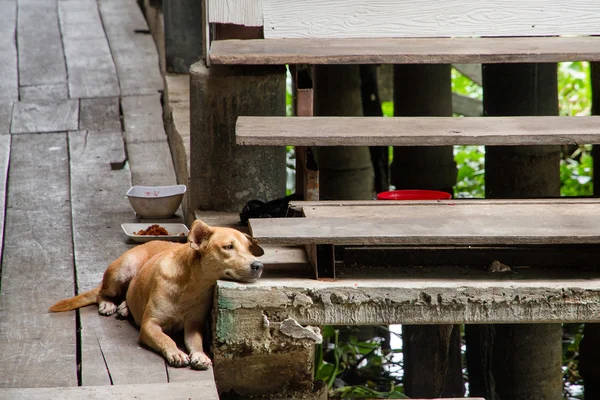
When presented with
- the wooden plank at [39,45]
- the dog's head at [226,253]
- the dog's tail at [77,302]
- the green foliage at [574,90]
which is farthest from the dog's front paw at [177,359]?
the green foliage at [574,90]

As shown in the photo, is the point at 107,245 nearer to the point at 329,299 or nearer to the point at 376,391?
the point at 329,299

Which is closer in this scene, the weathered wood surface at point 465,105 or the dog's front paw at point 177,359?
the dog's front paw at point 177,359

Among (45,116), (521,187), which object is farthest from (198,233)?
(45,116)

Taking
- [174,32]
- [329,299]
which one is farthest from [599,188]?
[174,32]

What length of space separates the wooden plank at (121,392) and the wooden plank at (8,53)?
5.12 meters

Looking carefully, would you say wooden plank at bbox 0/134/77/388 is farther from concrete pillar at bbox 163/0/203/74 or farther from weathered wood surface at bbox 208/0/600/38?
weathered wood surface at bbox 208/0/600/38

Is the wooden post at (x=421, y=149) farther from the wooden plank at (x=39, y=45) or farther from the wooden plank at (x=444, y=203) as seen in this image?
the wooden plank at (x=39, y=45)

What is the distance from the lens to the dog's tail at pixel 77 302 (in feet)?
16.2

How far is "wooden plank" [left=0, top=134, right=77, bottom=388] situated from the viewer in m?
4.35

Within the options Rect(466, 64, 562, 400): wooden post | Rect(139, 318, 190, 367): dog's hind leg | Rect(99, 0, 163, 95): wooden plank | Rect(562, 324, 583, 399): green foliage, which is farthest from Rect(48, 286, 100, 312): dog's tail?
Rect(562, 324, 583, 399): green foliage

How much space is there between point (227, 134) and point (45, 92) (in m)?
3.58

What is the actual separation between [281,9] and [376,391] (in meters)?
3.33

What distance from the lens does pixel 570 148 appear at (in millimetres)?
12852

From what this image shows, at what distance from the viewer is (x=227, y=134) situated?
226 inches
